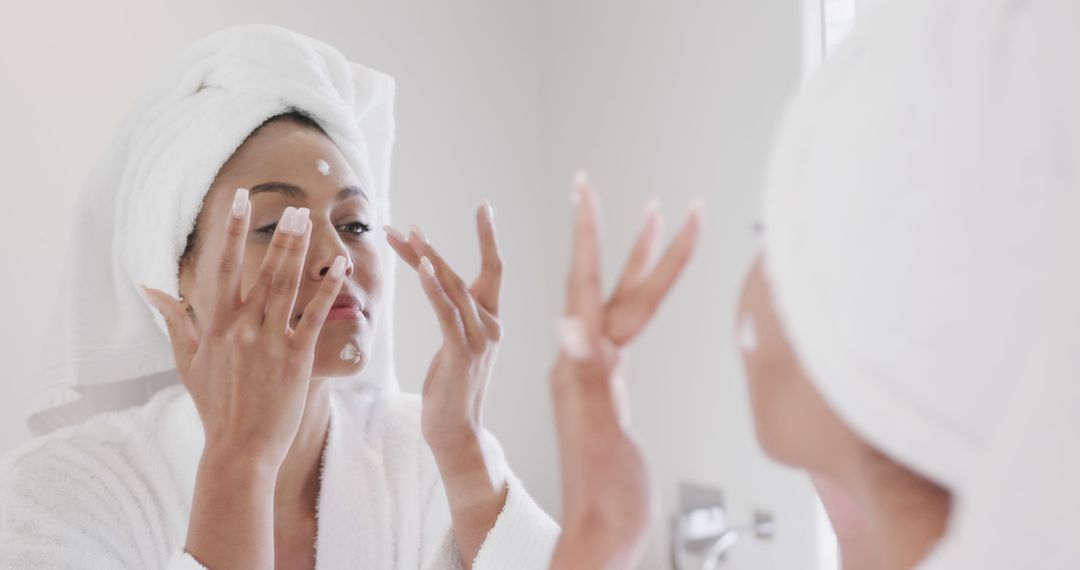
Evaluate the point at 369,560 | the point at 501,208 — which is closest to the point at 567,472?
the point at 369,560

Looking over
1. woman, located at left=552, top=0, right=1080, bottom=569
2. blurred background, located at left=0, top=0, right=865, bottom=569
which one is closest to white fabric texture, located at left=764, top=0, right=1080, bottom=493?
woman, located at left=552, top=0, right=1080, bottom=569

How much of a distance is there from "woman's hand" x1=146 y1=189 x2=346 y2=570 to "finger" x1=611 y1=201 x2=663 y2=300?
0.32 m

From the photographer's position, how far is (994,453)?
0.35 metres

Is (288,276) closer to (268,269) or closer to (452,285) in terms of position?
(268,269)

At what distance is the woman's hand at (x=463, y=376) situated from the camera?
79cm

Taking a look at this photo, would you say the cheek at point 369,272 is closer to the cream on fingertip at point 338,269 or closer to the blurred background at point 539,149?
the cream on fingertip at point 338,269

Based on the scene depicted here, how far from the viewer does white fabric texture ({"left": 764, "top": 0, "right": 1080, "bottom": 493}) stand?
1.17 ft

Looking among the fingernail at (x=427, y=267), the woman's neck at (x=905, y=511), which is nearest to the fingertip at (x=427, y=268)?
the fingernail at (x=427, y=267)

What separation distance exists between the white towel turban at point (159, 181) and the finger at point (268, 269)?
0.25 meters

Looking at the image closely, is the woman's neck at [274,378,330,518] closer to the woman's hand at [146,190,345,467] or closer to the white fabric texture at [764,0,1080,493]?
the woman's hand at [146,190,345,467]

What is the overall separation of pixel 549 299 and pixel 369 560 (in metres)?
0.72

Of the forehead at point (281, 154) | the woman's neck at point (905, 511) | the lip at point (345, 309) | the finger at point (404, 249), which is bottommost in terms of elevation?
the woman's neck at point (905, 511)

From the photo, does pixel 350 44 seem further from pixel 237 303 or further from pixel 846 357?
pixel 846 357

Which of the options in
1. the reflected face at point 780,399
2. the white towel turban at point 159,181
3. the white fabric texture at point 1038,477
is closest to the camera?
the white fabric texture at point 1038,477
